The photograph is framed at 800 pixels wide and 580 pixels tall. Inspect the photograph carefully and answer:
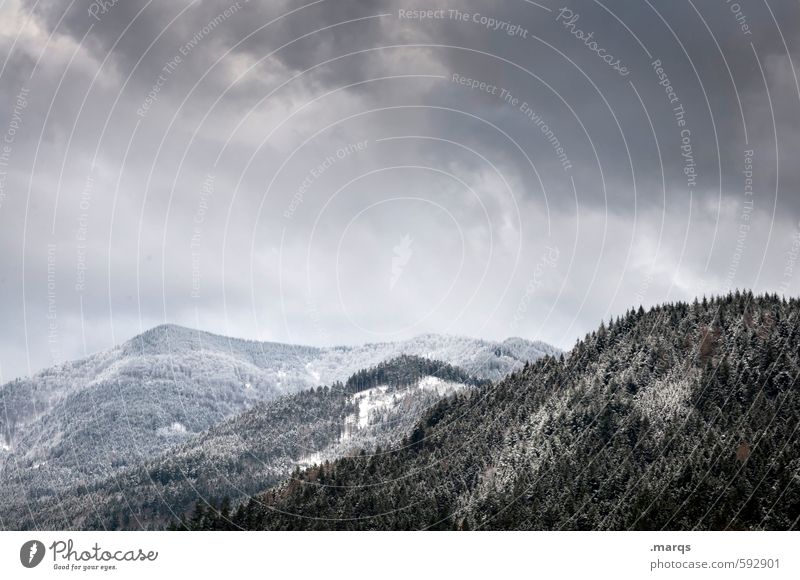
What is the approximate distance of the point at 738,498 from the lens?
5571 inches
